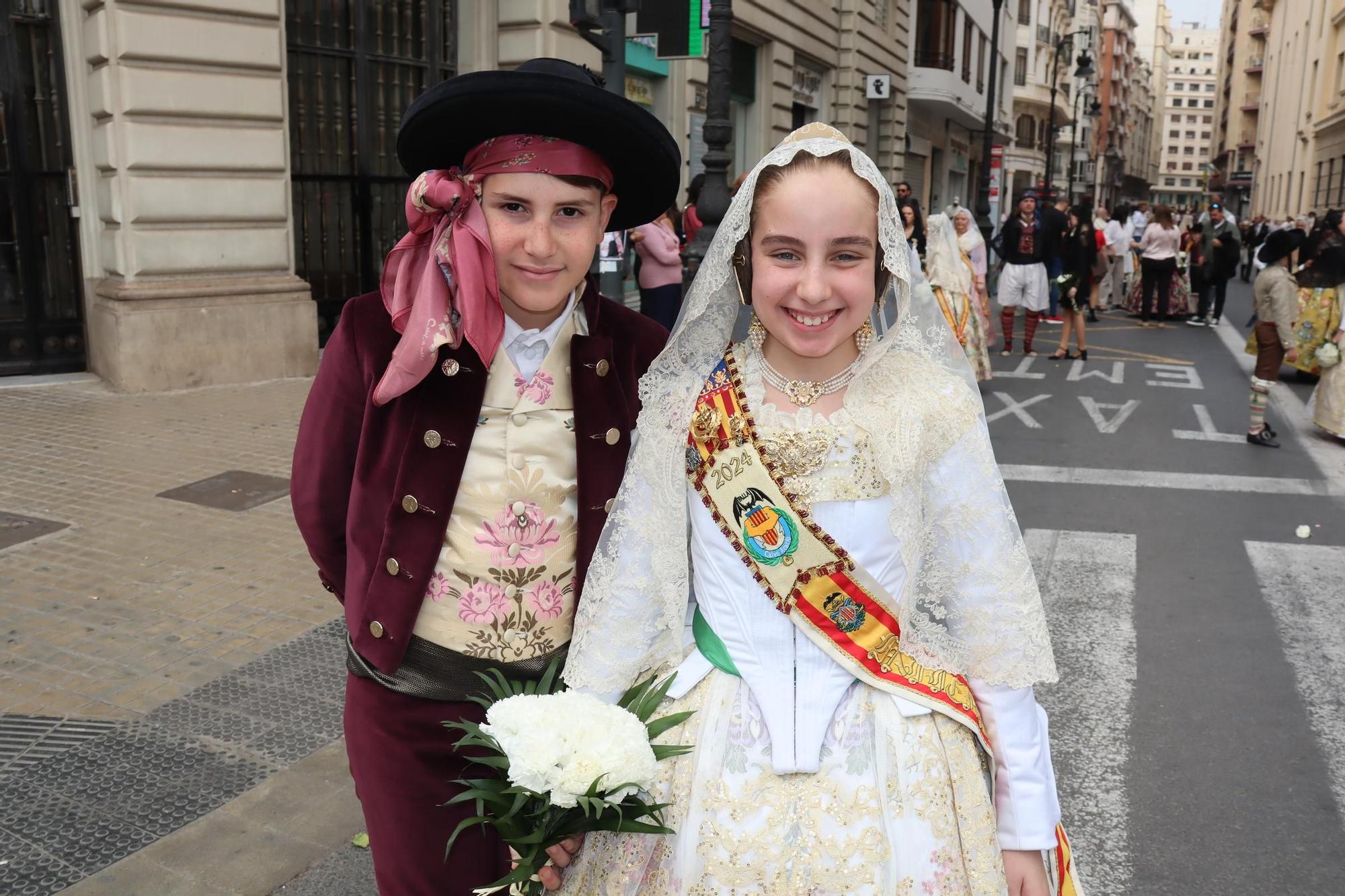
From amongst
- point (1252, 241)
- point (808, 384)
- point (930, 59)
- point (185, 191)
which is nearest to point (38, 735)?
point (808, 384)

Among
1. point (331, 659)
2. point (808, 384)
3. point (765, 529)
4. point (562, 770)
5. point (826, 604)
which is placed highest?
point (808, 384)

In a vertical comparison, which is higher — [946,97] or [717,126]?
[946,97]

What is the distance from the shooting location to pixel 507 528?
2086 millimetres

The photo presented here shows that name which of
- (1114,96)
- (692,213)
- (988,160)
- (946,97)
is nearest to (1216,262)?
(988,160)

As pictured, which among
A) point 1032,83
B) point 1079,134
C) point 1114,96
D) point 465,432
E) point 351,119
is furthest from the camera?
point 1114,96

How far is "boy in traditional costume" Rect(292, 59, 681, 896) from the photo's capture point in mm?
2010

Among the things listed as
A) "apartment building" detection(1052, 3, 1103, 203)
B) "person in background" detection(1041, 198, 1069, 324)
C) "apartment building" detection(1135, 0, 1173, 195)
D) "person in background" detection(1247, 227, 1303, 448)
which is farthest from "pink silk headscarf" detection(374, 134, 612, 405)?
"apartment building" detection(1135, 0, 1173, 195)

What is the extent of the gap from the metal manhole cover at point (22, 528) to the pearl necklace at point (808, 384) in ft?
16.8

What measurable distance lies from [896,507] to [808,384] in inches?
10.9

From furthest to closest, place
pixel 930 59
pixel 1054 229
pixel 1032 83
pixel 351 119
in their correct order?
pixel 1032 83 → pixel 930 59 → pixel 1054 229 → pixel 351 119

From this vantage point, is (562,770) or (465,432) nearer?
(562,770)

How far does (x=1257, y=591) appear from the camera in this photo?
5863 mm

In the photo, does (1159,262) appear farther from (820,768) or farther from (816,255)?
(820,768)

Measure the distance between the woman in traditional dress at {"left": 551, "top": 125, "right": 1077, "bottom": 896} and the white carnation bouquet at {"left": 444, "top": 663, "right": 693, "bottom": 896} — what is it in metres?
0.16
